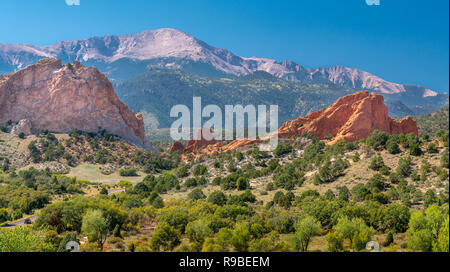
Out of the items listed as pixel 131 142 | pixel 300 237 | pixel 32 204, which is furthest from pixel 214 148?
pixel 300 237

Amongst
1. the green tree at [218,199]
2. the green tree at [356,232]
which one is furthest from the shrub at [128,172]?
the green tree at [356,232]

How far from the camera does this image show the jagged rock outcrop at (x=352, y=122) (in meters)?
56.2

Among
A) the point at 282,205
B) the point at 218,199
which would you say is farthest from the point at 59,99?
the point at 282,205

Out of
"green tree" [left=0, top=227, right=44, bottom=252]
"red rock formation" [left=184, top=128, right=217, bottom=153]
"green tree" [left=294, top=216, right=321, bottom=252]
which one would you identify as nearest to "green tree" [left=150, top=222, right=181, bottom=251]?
"green tree" [left=0, top=227, right=44, bottom=252]

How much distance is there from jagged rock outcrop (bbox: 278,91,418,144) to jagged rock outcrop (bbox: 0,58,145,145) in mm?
45047

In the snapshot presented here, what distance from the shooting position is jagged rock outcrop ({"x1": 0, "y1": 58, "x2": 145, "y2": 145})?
77.8 m

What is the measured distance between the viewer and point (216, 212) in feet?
92.4

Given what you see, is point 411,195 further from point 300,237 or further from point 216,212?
point 216,212

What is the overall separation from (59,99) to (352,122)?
210 ft

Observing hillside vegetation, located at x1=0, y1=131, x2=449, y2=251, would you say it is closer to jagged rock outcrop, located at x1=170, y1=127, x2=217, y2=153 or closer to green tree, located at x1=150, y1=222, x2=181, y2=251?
green tree, located at x1=150, y1=222, x2=181, y2=251

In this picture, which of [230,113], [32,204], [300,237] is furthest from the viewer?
[230,113]

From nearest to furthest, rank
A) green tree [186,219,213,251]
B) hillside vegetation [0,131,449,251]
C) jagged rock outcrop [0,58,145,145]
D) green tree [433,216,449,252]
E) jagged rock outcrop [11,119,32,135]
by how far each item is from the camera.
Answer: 1. green tree [433,216,449,252]
2. hillside vegetation [0,131,449,251]
3. green tree [186,219,213,251]
4. jagged rock outcrop [11,119,32,135]
5. jagged rock outcrop [0,58,145,145]

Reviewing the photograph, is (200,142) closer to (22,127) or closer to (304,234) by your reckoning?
(22,127)

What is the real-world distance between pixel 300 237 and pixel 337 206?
7.62 metres
